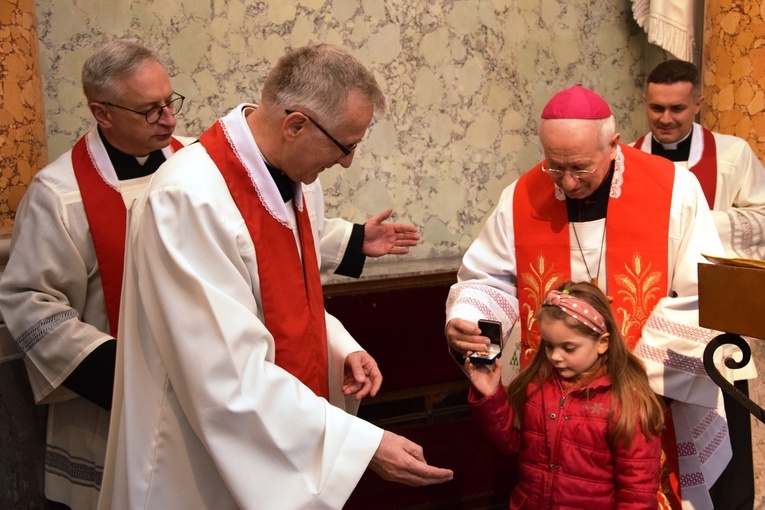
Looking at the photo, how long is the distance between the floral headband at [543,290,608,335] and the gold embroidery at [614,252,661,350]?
0.37 m

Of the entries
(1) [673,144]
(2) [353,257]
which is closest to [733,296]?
(2) [353,257]

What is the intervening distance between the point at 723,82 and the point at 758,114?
290mm

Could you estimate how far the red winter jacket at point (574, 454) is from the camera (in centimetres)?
307

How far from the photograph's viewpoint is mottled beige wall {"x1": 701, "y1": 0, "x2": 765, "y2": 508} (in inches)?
183

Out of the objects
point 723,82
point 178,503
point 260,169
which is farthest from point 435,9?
point 178,503

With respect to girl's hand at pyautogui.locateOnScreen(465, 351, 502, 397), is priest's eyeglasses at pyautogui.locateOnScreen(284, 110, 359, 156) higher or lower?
higher

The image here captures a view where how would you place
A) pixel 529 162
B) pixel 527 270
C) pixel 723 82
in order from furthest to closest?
pixel 529 162 < pixel 723 82 < pixel 527 270

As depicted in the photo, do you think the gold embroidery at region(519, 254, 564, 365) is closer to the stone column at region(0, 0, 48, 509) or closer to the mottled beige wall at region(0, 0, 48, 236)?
the stone column at region(0, 0, 48, 509)

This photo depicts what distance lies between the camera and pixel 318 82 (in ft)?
8.34

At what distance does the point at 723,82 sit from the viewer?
16.0 ft

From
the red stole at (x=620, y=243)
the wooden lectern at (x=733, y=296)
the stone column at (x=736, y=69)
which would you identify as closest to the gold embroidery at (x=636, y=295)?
the red stole at (x=620, y=243)

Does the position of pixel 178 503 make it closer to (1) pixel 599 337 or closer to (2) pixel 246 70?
(1) pixel 599 337

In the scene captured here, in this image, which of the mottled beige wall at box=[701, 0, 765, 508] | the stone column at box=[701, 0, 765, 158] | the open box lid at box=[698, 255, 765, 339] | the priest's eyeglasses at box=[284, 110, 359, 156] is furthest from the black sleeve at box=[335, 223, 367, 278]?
the stone column at box=[701, 0, 765, 158]

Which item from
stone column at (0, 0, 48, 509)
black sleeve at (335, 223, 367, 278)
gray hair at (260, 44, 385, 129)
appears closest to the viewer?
gray hair at (260, 44, 385, 129)
